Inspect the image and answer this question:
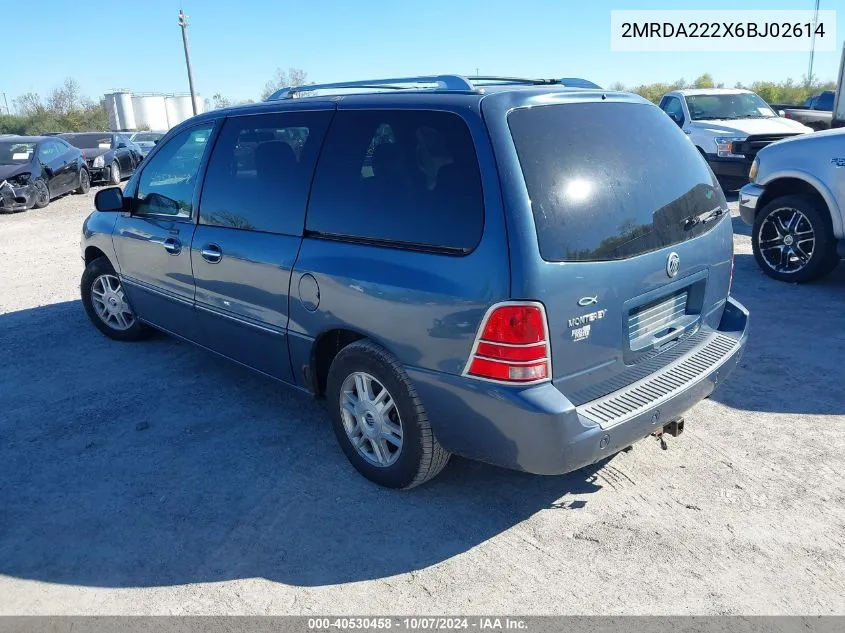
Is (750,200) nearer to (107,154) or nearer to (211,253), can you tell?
(211,253)

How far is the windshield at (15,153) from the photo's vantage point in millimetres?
14555

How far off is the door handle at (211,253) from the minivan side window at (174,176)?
1.22 ft

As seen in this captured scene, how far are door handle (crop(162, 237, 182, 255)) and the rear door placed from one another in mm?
195

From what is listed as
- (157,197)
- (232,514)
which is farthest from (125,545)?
(157,197)

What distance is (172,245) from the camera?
459 cm

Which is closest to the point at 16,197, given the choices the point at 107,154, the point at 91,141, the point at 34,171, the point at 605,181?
the point at 34,171

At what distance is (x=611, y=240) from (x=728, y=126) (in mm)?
10558

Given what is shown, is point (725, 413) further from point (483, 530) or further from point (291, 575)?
point (291, 575)

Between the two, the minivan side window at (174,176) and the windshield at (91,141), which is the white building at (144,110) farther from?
the minivan side window at (174,176)

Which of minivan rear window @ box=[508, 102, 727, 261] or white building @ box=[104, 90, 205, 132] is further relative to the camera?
white building @ box=[104, 90, 205, 132]

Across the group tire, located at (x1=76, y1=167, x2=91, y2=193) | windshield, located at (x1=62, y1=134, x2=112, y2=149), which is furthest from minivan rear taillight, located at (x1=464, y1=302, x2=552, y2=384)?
windshield, located at (x1=62, y1=134, x2=112, y2=149)

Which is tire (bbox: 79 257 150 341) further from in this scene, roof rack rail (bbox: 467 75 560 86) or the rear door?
roof rack rail (bbox: 467 75 560 86)

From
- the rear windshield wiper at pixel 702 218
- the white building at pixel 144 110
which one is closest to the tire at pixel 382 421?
the rear windshield wiper at pixel 702 218

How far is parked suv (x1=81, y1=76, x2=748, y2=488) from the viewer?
280 cm
